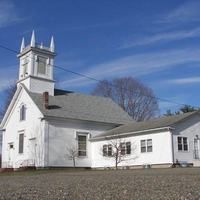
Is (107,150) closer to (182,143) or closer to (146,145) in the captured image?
(146,145)

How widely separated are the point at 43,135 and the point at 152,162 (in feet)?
35.3

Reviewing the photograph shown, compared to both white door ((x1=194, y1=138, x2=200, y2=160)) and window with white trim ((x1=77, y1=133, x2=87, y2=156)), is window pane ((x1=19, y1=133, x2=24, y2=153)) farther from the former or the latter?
white door ((x1=194, y1=138, x2=200, y2=160))

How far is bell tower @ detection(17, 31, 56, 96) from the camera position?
40.7m

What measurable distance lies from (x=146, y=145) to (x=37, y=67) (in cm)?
1576

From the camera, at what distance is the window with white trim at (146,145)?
32.8m

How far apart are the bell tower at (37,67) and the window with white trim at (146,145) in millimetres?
13169

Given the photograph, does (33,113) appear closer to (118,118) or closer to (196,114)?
(118,118)

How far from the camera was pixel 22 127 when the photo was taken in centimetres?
3959

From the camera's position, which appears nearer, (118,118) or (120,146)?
(120,146)

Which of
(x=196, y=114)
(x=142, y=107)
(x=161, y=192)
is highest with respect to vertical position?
(x=142, y=107)

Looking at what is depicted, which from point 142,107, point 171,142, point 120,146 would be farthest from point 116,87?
point 171,142

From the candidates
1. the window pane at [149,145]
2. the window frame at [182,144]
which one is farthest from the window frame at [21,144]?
the window frame at [182,144]

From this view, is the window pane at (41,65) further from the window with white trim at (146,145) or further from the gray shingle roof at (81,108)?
the window with white trim at (146,145)

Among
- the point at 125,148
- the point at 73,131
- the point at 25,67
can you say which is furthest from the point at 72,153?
the point at 25,67
